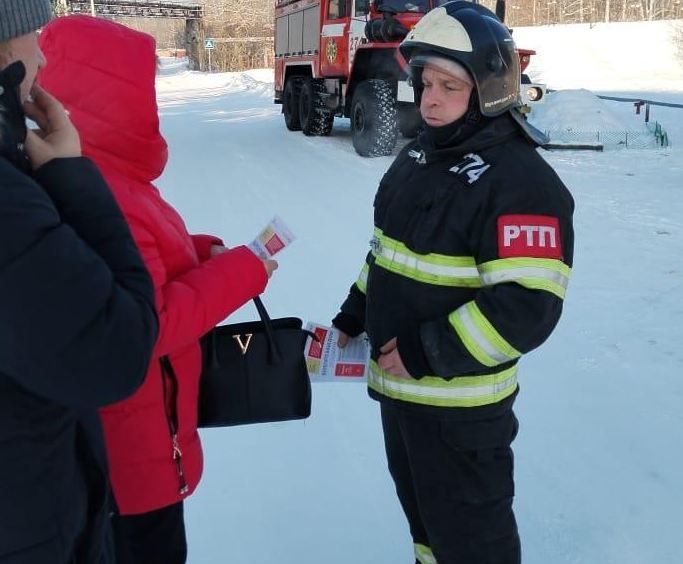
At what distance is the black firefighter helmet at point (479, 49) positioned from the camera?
1.61m

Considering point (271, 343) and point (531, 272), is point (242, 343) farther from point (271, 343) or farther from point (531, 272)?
point (531, 272)

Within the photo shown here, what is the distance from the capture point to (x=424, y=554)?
1.93 metres

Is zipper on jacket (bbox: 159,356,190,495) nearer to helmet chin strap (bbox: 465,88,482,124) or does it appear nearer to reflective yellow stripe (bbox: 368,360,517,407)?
reflective yellow stripe (bbox: 368,360,517,407)

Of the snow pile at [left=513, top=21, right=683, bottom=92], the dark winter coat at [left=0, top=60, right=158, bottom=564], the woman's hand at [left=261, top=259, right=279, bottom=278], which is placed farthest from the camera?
the snow pile at [left=513, top=21, right=683, bottom=92]

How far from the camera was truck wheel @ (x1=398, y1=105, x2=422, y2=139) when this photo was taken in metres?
9.15

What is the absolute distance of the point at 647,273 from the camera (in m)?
4.54

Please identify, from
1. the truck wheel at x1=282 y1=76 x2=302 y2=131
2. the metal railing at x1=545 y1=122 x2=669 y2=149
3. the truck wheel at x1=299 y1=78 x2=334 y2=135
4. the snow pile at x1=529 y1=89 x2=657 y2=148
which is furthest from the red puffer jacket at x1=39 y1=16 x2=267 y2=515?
the truck wheel at x1=282 y1=76 x2=302 y2=131

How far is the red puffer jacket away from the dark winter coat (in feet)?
1.11

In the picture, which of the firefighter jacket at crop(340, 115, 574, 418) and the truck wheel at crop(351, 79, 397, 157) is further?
the truck wheel at crop(351, 79, 397, 157)

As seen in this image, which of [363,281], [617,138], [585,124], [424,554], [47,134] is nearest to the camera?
[47,134]

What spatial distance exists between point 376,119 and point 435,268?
7.40m

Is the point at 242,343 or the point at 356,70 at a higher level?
the point at 356,70

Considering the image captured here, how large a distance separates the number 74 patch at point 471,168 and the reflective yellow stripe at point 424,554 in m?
1.06

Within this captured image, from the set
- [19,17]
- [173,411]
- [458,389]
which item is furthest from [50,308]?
[458,389]
